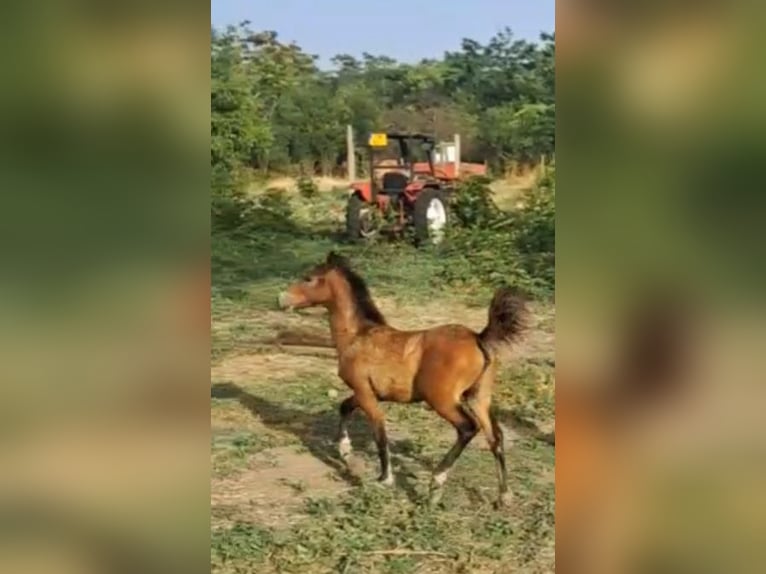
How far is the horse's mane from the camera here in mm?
2965

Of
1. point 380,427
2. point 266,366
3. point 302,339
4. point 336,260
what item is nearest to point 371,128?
point 336,260

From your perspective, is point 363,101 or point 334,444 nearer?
point 363,101

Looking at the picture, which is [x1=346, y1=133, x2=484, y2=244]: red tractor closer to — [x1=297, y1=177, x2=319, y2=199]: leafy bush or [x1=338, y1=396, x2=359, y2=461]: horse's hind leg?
[x1=297, y1=177, x2=319, y2=199]: leafy bush

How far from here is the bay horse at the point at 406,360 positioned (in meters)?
2.94

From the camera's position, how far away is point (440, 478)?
2.96 metres

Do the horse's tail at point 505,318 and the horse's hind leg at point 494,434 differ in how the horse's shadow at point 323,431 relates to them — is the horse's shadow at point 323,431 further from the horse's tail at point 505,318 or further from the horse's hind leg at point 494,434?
the horse's tail at point 505,318

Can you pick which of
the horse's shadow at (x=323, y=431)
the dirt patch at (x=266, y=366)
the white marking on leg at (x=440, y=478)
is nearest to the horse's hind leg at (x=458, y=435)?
the white marking on leg at (x=440, y=478)

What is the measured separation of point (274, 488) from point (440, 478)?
0.45 metres
